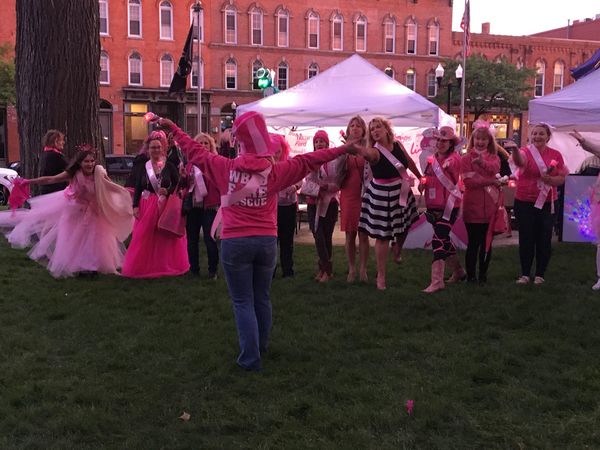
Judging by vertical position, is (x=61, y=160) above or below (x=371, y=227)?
above

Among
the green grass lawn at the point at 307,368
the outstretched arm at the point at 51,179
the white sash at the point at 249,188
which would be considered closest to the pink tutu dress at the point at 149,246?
the green grass lawn at the point at 307,368

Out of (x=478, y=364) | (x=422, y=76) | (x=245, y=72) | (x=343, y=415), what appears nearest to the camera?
(x=343, y=415)

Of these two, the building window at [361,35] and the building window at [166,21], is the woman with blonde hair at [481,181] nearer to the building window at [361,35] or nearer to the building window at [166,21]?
the building window at [166,21]

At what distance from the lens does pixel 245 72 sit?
128ft

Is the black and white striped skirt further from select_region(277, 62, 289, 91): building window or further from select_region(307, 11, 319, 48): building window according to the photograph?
select_region(307, 11, 319, 48): building window

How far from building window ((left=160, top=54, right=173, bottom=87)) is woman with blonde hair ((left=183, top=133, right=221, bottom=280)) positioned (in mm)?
31903

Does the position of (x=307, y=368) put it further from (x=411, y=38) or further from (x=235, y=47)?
(x=411, y=38)

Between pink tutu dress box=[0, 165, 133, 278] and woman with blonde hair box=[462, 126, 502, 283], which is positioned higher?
woman with blonde hair box=[462, 126, 502, 283]

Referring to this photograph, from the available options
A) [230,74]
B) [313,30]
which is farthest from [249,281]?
[313,30]

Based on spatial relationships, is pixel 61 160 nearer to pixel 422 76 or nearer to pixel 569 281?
pixel 569 281

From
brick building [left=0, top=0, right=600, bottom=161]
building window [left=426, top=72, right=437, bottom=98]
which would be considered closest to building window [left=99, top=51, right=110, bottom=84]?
brick building [left=0, top=0, right=600, bottom=161]

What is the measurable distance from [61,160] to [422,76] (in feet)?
123

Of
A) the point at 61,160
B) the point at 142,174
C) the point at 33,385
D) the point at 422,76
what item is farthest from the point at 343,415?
the point at 422,76

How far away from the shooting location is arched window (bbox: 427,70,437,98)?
140 feet
